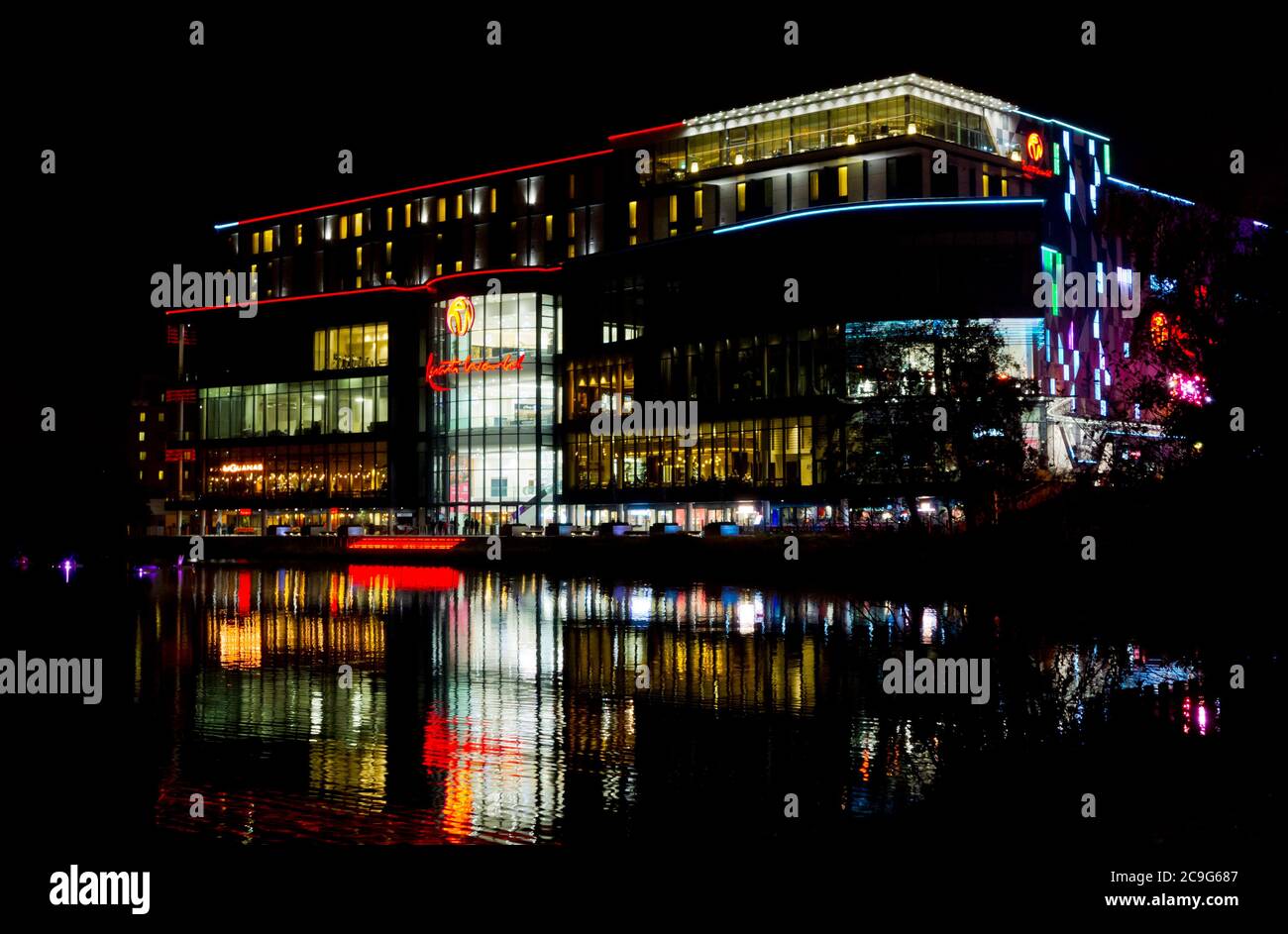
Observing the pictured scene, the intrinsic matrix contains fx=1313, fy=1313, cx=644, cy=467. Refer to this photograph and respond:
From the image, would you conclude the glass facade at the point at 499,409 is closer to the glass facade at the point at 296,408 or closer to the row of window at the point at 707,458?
the row of window at the point at 707,458

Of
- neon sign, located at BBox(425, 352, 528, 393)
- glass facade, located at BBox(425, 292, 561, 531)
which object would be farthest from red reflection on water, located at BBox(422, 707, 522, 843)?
neon sign, located at BBox(425, 352, 528, 393)

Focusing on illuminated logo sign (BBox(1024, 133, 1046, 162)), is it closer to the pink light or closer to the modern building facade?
the modern building facade

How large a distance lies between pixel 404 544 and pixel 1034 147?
170 ft

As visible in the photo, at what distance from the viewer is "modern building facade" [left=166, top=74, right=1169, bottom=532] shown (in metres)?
79.6

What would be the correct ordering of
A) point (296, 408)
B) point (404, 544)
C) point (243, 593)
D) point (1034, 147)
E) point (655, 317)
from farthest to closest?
point (296, 408) < point (1034, 147) < point (655, 317) < point (404, 544) < point (243, 593)

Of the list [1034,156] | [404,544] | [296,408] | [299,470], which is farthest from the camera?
[296,408]

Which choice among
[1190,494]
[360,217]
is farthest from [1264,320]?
[360,217]

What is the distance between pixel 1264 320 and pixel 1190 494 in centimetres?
299

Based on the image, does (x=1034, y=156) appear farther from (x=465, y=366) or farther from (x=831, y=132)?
(x=465, y=366)

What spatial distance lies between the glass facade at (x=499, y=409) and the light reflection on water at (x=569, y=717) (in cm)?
6338

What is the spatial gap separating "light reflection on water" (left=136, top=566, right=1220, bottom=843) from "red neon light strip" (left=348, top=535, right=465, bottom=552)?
1788 inches

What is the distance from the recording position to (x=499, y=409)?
99.1 metres

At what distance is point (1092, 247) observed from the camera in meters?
94.6

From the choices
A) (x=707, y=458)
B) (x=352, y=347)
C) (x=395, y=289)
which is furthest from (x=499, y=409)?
(x=707, y=458)
